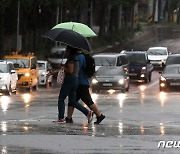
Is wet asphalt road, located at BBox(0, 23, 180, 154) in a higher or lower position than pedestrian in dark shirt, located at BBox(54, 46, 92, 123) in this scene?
lower

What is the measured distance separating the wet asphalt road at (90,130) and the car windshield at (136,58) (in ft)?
84.1

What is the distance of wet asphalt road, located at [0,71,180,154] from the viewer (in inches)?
473

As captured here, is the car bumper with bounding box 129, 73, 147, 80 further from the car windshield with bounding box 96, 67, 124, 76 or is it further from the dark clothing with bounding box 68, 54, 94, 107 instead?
the dark clothing with bounding box 68, 54, 94, 107

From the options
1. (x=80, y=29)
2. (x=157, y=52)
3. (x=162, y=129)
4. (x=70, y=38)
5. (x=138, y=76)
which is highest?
(x=80, y=29)

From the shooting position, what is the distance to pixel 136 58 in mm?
48375

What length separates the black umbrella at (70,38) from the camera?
15.7 metres

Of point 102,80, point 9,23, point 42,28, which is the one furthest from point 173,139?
point 42,28

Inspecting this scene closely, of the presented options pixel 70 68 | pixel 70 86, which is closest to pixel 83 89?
pixel 70 86

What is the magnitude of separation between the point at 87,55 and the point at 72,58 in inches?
20.0

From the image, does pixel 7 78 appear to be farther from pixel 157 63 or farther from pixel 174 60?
pixel 157 63

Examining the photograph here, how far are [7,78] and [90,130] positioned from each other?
1910 cm

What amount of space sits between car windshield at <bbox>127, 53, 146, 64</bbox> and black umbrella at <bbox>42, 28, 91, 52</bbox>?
3124 cm

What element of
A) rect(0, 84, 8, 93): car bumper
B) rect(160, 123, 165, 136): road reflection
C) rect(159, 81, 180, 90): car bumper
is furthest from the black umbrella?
rect(159, 81, 180, 90): car bumper

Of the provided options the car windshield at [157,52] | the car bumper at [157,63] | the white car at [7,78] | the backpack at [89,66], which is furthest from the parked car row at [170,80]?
the car windshield at [157,52]
